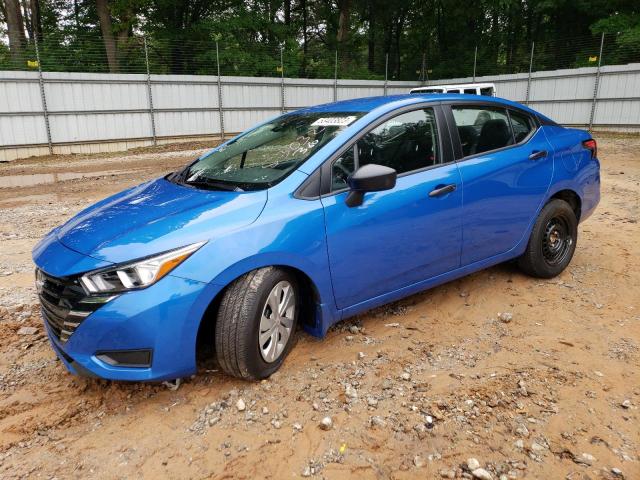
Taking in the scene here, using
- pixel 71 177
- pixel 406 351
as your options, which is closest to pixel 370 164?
pixel 406 351

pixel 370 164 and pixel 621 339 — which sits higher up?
pixel 370 164

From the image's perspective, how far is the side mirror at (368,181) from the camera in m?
2.86

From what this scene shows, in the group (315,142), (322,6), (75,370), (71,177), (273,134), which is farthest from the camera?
(322,6)

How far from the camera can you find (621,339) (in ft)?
10.9

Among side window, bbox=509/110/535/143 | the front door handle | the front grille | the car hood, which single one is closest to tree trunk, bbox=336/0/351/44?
side window, bbox=509/110/535/143

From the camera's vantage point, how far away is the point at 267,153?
132 inches

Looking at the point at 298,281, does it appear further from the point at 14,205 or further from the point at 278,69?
the point at 278,69

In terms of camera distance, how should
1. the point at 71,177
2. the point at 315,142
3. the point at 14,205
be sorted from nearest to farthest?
the point at 315,142, the point at 14,205, the point at 71,177

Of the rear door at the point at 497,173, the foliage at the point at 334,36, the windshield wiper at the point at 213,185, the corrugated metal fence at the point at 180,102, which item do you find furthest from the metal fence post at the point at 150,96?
the rear door at the point at 497,173

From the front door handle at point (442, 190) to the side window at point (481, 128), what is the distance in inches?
14.0

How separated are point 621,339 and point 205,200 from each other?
9.44 ft

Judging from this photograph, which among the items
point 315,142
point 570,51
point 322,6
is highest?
point 322,6

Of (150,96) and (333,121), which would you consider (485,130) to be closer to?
(333,121)

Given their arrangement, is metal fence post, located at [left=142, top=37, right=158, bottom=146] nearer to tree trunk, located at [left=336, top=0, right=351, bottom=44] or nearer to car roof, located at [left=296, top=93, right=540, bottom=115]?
tree trunk, located at [left=336, top=0, right=351, bottom=44]
